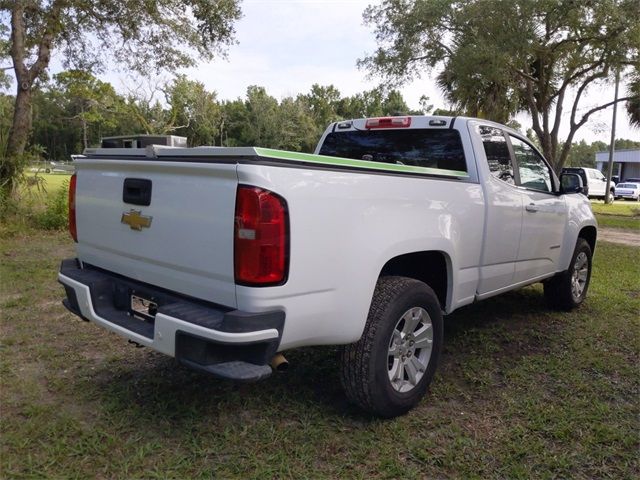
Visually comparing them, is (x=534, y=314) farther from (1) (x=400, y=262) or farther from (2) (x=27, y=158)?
(2) (x=27, y=158)

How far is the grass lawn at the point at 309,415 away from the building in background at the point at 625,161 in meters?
57.7

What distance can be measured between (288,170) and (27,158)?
30.5 ft

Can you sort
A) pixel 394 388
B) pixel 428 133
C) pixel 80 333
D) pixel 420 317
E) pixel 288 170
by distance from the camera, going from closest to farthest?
pixel 288 170 → pixel 394 388 → pixel 420 317 → pixel 428 133 → pixel 80 333

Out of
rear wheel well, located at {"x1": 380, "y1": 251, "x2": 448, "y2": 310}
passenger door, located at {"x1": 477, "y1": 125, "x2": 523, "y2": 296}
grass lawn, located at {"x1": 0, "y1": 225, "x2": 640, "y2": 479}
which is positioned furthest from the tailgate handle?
passenger door, located at {"x1": 477, "y1": 125, "x2": 523, "y2": 296}

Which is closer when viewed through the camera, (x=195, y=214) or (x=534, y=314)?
(x=195, y=214)

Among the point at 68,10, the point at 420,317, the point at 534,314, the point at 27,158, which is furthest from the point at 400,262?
the point at 68,10

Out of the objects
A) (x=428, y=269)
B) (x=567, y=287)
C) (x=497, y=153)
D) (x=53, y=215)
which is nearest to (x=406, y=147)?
(x=497, y=153)

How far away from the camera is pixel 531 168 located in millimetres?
4777

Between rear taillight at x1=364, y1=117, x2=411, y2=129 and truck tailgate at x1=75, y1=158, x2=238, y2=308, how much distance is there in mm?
2189

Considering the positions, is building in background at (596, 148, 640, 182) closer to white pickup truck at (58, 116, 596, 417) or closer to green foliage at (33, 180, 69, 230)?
green foliage at (33, 180, 69, 230)

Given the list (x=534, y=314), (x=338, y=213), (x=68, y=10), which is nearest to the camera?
(x=338, y=213)

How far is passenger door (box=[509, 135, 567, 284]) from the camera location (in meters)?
4.43

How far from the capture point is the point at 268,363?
8.03 ft

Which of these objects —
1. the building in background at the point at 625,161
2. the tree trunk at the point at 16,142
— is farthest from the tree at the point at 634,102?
the building in background at the point at 625,161
